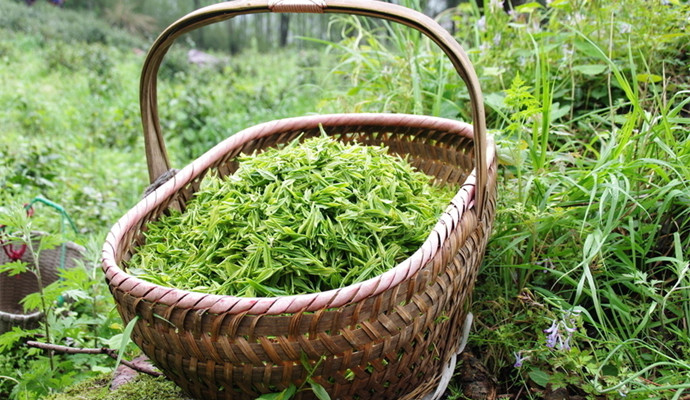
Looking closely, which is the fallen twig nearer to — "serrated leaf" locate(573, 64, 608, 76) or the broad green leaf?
the broad green leaf

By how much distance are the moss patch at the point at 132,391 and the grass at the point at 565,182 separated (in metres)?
0.11

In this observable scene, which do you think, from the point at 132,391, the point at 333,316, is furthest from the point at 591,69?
the point at 132,391

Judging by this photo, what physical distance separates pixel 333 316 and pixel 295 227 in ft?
1.05

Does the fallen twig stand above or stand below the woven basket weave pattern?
below

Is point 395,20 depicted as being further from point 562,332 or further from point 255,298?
point 562,332

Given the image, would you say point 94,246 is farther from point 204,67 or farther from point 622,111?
point 204,67

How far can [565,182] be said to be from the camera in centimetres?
188

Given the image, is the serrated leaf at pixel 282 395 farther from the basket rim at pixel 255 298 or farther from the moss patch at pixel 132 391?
the moss patch at pixel 132 391

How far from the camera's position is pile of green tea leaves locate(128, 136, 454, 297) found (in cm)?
134

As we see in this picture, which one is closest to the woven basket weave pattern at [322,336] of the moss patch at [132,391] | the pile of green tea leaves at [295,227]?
the pile of green tea leaves at [295,227]

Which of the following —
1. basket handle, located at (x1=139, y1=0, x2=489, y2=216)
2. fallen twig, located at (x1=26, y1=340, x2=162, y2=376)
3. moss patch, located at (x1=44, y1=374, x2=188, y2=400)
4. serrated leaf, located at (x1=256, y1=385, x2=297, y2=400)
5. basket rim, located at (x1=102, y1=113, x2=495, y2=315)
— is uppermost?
basket handle, located at (x1=139, y1=0, x2=489, y2=216)

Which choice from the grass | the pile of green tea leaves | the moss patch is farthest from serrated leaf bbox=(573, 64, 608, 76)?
the moss patch

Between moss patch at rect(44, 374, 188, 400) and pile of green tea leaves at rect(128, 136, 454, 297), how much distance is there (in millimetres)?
349

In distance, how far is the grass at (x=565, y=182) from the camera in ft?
5.10
